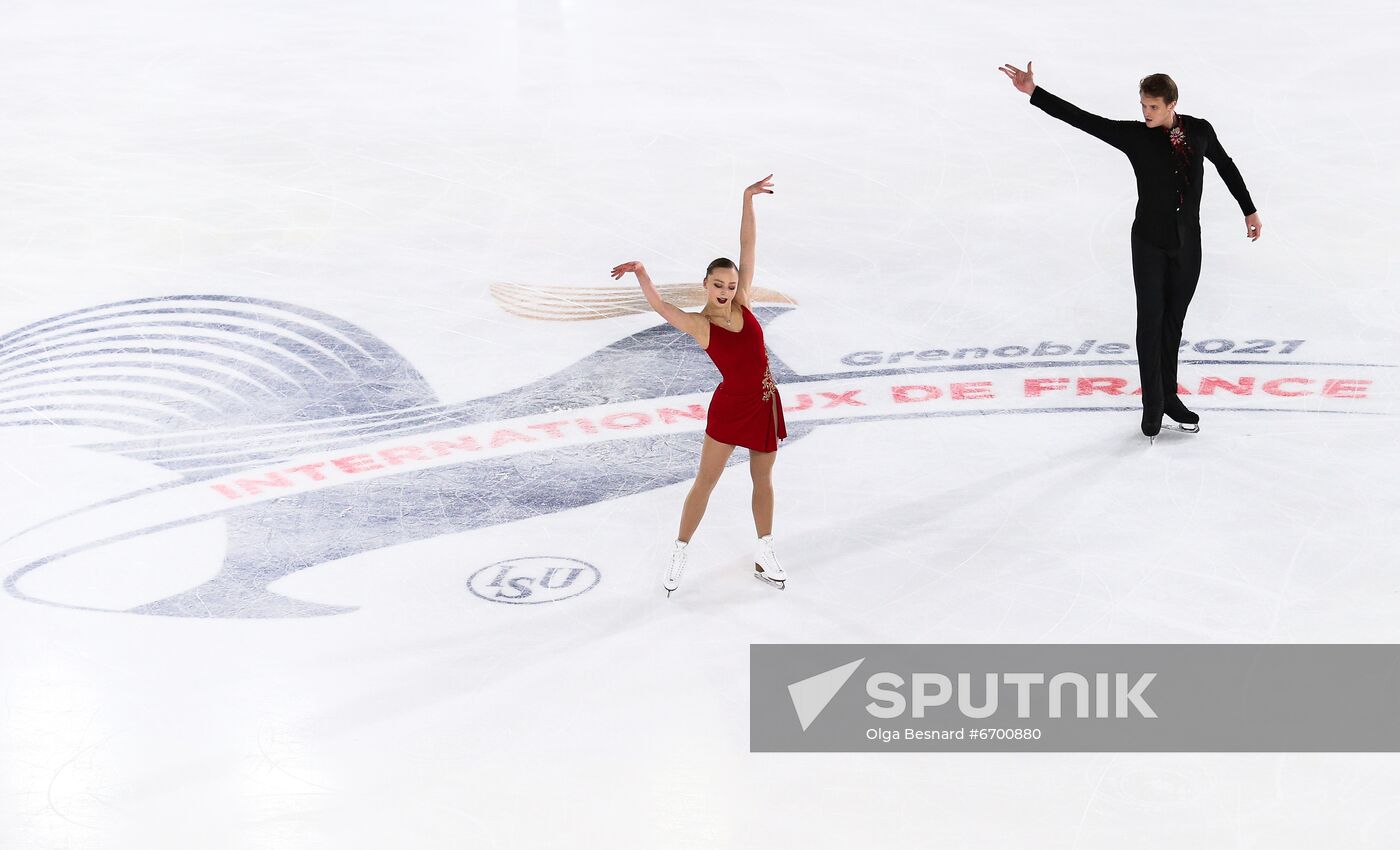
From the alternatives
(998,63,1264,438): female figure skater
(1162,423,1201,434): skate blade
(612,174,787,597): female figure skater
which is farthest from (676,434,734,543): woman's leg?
(1162,423,1201,434): skate blade

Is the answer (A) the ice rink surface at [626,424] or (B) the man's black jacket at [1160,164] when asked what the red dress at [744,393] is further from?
(B) the man's black jacket at [1160,164]

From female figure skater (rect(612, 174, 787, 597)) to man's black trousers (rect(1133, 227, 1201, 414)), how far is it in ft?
6.82

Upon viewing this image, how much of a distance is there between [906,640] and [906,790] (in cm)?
86

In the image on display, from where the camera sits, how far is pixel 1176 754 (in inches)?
168

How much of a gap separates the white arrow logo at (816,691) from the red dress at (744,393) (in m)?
0.79

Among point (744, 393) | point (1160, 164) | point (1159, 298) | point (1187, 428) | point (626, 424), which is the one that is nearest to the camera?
point (744, 393)

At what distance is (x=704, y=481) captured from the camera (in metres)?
5.16

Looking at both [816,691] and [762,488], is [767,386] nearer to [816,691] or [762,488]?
[762,488]

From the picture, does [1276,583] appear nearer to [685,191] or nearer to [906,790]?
[906,790]

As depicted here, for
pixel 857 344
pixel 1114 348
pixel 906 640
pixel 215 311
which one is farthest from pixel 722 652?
pixel 215 311

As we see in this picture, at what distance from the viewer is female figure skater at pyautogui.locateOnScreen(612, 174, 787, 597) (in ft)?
15.9

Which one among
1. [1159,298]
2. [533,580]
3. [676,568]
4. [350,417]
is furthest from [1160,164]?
[350,417]

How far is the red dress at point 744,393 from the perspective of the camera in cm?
493

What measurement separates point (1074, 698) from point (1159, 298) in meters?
2.41
